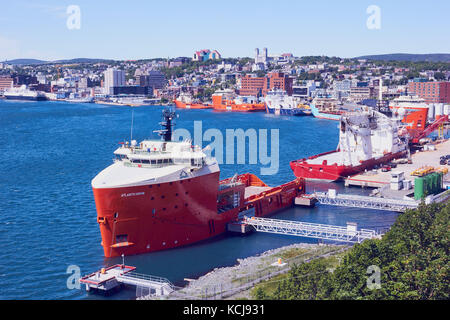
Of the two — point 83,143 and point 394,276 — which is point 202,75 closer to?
point 83,143

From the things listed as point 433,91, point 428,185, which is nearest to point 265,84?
point 433,91

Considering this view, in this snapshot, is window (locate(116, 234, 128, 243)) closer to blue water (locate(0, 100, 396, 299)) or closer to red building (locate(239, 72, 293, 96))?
blue water (locate(0, 100, 396, 299))

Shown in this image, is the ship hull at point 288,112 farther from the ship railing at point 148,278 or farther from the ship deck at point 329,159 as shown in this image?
the ship railing at point 148,278

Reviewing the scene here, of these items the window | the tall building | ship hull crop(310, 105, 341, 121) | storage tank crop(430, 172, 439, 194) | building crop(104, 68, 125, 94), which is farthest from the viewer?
the tall building

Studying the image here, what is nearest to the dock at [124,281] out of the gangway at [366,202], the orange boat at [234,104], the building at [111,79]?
the gangway at [366,202]

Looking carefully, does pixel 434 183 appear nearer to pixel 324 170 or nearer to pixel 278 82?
pixel 324 170

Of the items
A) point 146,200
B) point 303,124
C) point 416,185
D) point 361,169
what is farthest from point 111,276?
point 303,124

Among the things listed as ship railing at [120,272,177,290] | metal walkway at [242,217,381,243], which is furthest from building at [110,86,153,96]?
ship railing at [120,272,177,290]
